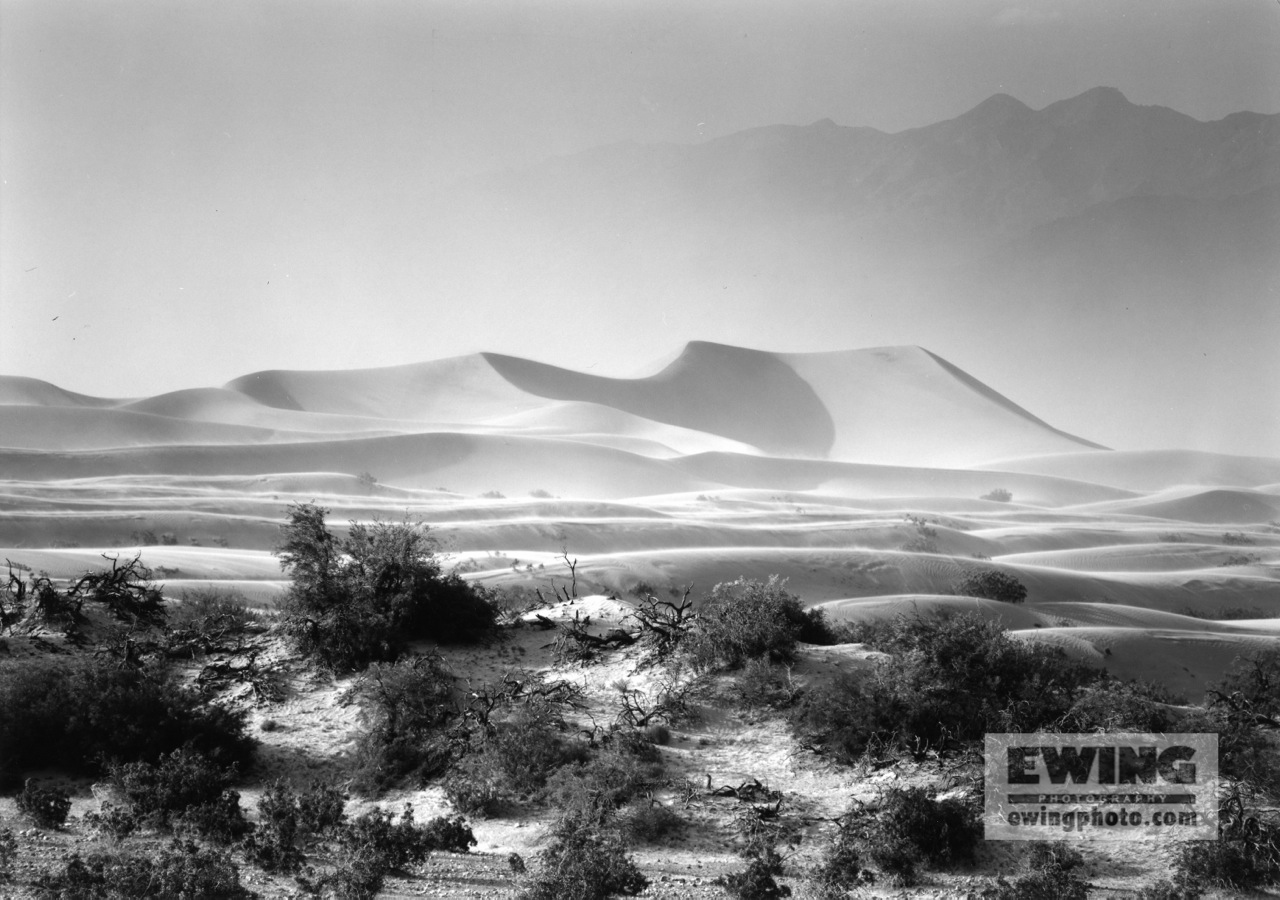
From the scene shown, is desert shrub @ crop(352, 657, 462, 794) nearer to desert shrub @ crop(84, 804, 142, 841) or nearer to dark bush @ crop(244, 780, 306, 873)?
dark bush @ crop(244, 780, 306, 873)

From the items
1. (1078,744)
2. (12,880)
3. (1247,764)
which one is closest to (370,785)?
(12,880)

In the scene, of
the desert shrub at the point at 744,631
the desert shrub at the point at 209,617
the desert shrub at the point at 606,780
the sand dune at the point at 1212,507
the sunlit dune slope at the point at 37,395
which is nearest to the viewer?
the desert shrub at the point at 606,780

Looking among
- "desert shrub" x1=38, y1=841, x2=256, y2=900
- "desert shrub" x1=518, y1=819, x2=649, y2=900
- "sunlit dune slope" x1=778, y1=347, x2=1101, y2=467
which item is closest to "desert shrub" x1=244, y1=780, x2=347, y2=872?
"desert shrub" x1=38, y1=841, x2=256, y2=900

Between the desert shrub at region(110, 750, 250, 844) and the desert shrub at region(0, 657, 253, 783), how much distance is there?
0.38 metres

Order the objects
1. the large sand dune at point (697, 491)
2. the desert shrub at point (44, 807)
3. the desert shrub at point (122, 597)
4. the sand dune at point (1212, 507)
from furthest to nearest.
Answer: the sand dune at point (1212, 507) < the large sand dune at point (697, 491) < the desert shrub at point (122, 597) < the desert shrub at point (44, 807)

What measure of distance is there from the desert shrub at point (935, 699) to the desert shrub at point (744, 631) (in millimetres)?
987

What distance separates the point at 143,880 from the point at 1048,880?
268 inches

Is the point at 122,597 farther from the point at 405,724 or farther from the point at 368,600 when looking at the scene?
the point at 405,724

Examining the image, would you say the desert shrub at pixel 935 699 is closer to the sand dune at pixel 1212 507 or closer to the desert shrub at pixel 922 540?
the desert shrub at pixel 922 540

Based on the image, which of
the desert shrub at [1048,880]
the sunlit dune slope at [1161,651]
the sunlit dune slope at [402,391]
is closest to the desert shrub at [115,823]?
the desert shrub at [1048,880]

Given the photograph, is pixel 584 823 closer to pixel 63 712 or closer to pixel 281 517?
pixel 63 712

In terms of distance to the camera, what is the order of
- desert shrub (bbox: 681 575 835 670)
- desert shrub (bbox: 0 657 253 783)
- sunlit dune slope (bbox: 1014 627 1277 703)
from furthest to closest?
1. sunlit dune slope (bbox: 1014 627 1277 703)
2. desert shrub (bbox: 681 575 835 670)
3. desert shrub (bbox: 0 657 253 783)

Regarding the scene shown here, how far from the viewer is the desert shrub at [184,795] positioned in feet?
28.5

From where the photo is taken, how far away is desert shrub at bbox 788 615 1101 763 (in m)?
9.73
